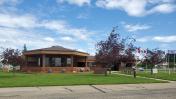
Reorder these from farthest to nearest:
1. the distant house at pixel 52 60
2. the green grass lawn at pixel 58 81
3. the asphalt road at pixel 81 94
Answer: the distant house at pixel 52 60, the green grass lawn at pixel 58 81, the asphalt road at pixel 81 94

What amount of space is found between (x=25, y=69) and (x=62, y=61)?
636 cm

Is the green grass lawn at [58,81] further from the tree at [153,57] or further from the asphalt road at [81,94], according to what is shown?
the tree at [153,57]

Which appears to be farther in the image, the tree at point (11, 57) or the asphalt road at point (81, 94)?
the tree at point (11, 57)

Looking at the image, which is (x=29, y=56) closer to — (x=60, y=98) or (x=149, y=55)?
(x=149, y=55)

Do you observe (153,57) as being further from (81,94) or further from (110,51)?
(81,94)

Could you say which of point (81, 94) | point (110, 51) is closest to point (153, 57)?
point (110, 51)

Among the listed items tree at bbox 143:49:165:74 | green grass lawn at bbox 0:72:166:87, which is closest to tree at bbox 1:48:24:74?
green grass lawn at bbox 0:72:166:87

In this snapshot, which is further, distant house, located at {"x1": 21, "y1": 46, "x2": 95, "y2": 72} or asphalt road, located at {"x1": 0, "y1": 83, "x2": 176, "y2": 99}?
distant house, located at {"x1": 21, "y1": 46, "x2": 95, "y2": 72}

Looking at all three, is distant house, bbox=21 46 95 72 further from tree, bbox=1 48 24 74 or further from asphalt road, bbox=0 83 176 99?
asphalt road, bbox=0 83 176 99

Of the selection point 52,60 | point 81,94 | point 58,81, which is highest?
point 52,60

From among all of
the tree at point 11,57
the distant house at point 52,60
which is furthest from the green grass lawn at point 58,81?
the distant house at point 52,60

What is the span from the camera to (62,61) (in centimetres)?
6444

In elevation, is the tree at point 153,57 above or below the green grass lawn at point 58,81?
above

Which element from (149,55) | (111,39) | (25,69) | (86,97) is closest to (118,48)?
(111,39)
